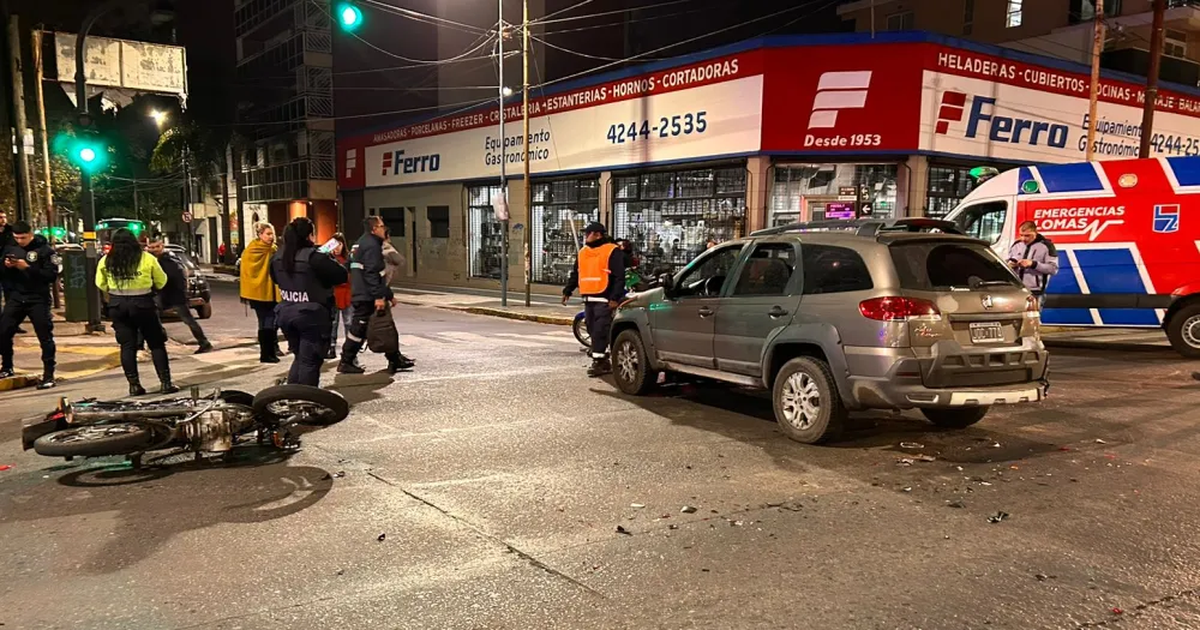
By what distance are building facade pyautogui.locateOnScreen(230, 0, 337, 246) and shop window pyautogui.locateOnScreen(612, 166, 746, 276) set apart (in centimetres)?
2164

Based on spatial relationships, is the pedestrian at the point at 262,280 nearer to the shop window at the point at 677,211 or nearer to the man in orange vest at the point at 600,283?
the man in orange vest at the point at 600,283

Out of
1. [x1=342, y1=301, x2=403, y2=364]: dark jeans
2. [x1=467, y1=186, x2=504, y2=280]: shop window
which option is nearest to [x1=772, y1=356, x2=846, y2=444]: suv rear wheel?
[x1=342, y1=301, x2=403, y2=364]: dark jeans

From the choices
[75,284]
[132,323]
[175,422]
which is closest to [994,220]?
[175,422]

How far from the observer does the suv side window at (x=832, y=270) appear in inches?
232

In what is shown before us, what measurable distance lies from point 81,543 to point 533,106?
844 inches

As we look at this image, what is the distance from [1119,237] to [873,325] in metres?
7.83

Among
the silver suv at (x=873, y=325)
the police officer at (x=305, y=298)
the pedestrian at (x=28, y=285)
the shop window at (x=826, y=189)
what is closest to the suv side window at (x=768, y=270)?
the silver suv at (x=873, y=325)

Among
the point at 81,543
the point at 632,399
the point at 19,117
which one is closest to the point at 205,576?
the point at 81,543

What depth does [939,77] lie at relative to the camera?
16516mm

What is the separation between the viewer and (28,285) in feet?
28.2

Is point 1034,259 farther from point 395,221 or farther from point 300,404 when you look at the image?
point 395,221

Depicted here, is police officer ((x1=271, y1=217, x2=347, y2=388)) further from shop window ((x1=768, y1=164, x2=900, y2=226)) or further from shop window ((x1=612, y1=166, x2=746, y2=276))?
shop window ((x1=768, y1=164, x2=900, y2=226))

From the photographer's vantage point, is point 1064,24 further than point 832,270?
Yes

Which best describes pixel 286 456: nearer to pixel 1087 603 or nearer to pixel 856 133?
pixel 1087 603
